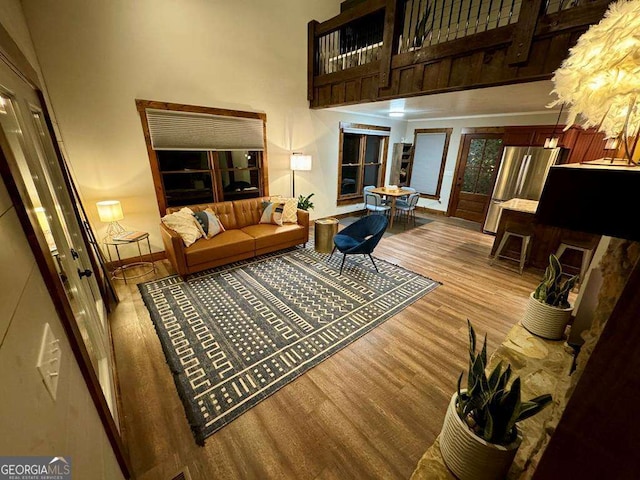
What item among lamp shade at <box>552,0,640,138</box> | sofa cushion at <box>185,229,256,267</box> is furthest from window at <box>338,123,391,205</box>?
lamp shade at <box>552,0,640,138</box>

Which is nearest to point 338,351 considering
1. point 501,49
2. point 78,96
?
point 501,49

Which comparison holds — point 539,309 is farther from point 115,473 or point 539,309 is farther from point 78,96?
point 78,96

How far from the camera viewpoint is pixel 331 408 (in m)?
1.74

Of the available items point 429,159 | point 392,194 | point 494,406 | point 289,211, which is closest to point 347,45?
point 392,194

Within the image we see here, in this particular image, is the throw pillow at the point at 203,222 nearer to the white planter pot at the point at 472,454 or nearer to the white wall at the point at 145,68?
the white wall at the point at 145,68

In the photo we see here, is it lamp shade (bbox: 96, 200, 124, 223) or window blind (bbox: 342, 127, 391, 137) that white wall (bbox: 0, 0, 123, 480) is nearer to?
lamp shade (bbox: 96, 200, 124, 223)

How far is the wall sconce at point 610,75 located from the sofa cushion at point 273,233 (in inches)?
134

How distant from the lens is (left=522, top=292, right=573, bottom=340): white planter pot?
174 cm

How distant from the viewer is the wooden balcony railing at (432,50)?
2195 mm

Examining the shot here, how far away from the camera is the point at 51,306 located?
2.91 feet

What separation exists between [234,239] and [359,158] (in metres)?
4.06

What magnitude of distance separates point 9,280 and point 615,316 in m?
1.45

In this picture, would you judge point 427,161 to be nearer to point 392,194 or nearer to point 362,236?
point 392,194

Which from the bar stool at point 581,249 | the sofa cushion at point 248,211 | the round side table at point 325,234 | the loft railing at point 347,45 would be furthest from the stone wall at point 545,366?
the loft railing at point 347,45
